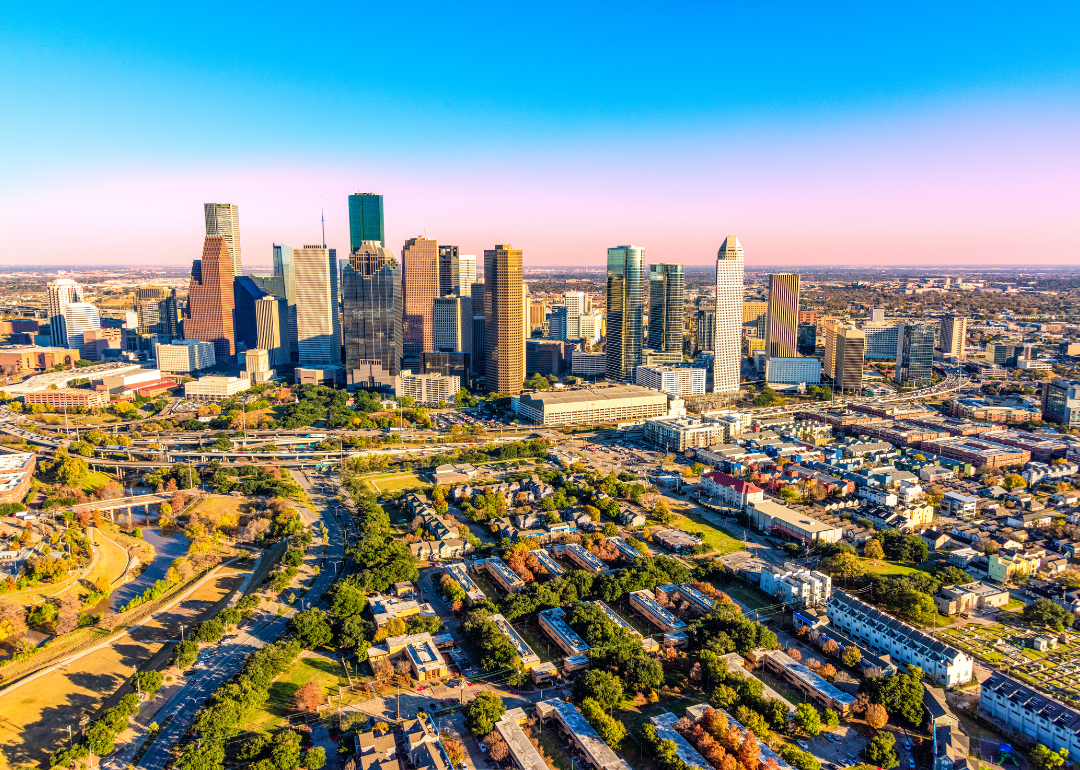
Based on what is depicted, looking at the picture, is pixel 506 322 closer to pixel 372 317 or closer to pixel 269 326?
→ pixel 372 317

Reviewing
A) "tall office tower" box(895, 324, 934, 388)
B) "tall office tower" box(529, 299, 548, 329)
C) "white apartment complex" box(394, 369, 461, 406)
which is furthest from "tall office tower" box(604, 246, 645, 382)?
"tall office tower" box(529, 299, 548, 329)

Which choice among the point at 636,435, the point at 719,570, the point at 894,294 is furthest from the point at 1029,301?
the point at 719,570

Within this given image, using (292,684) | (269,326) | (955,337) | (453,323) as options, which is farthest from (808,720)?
(955,337)

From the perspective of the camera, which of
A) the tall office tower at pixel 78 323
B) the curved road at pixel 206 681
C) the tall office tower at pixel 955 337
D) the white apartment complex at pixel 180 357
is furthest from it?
the tall office tower at pixel 78 323

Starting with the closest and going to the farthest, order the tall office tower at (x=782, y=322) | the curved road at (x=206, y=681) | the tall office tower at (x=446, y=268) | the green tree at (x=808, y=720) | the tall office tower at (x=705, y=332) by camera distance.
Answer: the curved road at (x=206, y=681), the green tree at (x=808, y=720), the tall office tower at (x=782, y=322), the tall office tower at (x=446, y=268), the tall office tower at (x=705, y=332)

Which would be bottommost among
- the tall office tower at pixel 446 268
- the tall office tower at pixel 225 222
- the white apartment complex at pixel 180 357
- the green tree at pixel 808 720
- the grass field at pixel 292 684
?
the grass field at pixel 292 684

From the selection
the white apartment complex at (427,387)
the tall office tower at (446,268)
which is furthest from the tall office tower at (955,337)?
the white apartment complex at (427,387)

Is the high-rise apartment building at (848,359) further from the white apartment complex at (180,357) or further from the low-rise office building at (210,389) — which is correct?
the white apartment complex at (180,357)
